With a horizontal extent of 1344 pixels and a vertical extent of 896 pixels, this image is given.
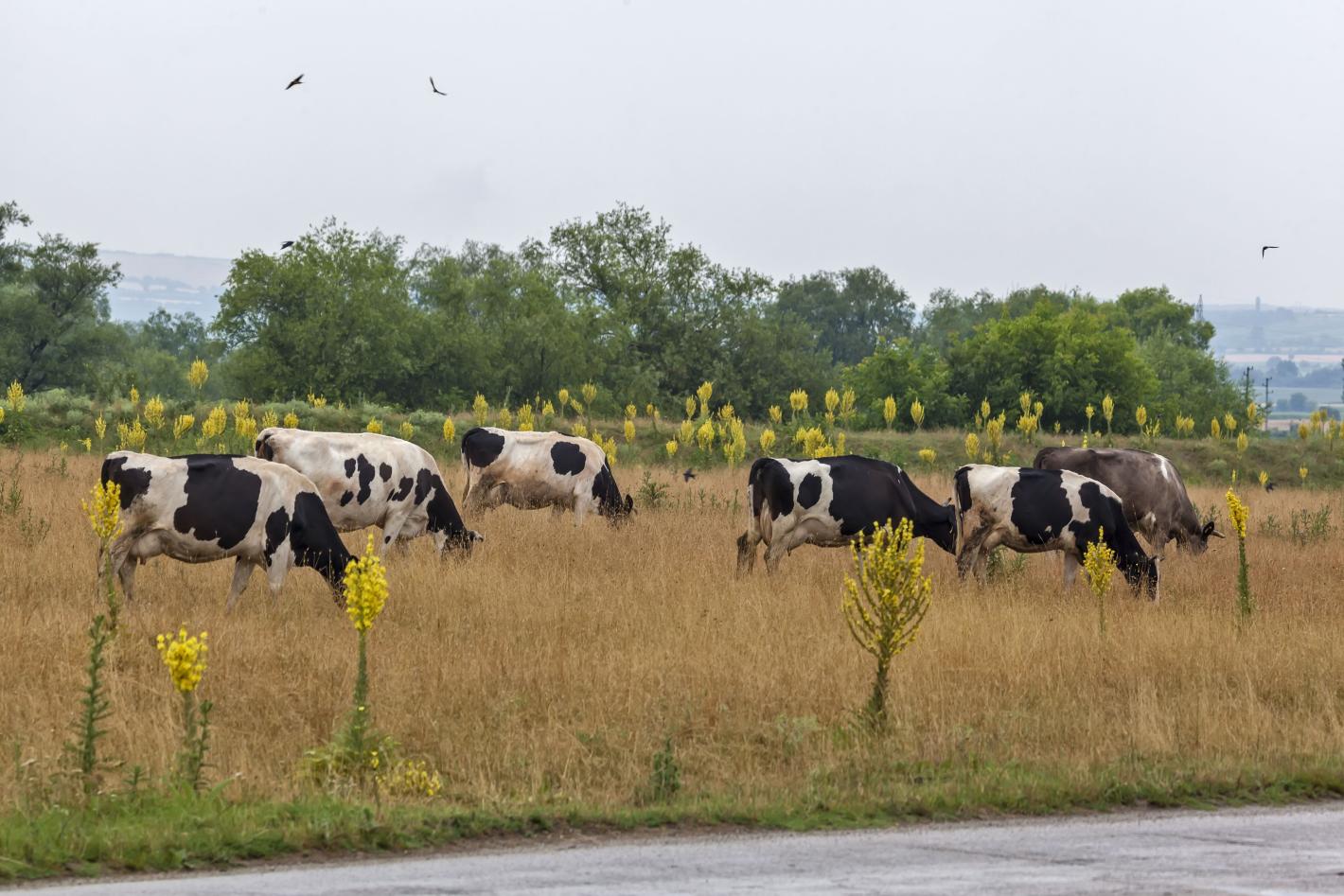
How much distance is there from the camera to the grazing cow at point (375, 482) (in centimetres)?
1952

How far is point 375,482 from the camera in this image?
19766 mm

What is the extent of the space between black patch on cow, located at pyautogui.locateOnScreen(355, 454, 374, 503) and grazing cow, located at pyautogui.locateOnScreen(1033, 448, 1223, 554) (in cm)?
992

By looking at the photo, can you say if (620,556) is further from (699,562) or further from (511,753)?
(511,753)

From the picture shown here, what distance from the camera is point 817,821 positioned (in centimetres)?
1012

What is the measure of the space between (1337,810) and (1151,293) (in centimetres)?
10614

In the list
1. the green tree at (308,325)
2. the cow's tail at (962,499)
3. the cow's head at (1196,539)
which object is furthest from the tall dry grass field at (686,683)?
the green tree at (308,325)

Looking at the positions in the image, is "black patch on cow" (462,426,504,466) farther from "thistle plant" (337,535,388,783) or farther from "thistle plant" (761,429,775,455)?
"thistle plant" (337,535,388,783)

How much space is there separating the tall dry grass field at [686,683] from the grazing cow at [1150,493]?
191 inches

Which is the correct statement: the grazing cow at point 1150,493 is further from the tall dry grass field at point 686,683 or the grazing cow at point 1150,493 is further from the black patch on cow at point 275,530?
the black patch on cow at point 275,530

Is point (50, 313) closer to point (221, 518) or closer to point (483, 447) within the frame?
point (483, 447)

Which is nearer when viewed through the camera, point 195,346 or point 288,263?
point 288,263

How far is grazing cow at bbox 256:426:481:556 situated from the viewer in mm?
19516

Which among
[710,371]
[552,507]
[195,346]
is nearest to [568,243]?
[710,371]

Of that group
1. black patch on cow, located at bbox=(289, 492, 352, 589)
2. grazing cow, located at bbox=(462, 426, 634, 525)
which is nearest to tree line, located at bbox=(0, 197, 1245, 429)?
grazing cow, located at bbox=(462, 426, 634, 525)
